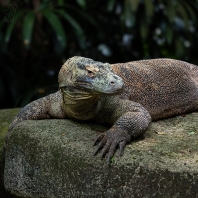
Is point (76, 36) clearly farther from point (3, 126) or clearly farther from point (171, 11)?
point (3, 126)

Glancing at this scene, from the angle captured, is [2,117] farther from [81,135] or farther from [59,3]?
[59,3]

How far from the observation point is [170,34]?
7570 mm

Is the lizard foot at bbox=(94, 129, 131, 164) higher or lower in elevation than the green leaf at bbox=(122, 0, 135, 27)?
lower

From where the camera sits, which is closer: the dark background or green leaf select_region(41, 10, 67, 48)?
green leaf select_region(41, 10, 67, 48)

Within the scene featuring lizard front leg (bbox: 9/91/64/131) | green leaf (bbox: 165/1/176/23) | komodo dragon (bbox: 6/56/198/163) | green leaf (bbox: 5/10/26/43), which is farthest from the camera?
green leaf (bbox: 165/1/176/23)

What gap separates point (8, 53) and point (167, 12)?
2.36m

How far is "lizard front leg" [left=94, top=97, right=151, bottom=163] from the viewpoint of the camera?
351 centimetres

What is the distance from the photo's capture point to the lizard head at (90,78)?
11.4 feet

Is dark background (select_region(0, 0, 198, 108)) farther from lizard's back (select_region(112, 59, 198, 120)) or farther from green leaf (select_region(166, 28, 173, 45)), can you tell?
lizard's back (select_region(112, 59, 198, 120))

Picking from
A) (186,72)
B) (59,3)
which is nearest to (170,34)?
(59,3)

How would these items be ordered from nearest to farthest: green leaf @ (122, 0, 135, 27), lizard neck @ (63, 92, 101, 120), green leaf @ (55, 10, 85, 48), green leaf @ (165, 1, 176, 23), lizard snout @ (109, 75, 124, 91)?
lizard snout @ (109, 75, 124, 91)
lizard neck @ (63, 92, 101, 120)
green leaf @ (55, 10, 85, 48)
green leaf @ (122, 0, 135, 27)
green leaf @ (165, 1, 176, 23)

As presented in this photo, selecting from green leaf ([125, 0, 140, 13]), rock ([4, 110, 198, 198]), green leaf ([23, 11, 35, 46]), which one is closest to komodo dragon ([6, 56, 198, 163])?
rock ([4, 110, 198, 198])

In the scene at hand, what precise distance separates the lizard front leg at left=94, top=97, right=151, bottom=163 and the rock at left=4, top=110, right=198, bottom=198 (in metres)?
0.07

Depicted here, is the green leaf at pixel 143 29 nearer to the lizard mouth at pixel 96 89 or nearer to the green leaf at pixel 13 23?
the green leaf at pixel 13 23
